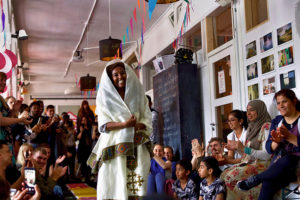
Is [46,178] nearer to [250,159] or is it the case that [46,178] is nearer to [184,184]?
[184,184]

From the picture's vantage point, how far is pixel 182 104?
5629 millimetres

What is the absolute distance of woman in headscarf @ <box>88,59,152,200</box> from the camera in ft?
8.39

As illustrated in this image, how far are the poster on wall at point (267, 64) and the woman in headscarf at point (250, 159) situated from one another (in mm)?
811

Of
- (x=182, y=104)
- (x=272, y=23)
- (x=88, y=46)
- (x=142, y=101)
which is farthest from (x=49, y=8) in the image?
(x=142, y=101)

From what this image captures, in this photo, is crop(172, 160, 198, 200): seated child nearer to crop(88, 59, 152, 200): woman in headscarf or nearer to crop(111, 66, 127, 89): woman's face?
crop(88, 59, 152, 200): woman in headscarf

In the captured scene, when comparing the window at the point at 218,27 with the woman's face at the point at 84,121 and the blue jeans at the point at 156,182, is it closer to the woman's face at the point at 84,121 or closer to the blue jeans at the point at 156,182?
the blue jeans at the point at 156,182

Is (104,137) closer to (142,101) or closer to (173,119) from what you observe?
(142,101)

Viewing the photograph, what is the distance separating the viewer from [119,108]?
267cm

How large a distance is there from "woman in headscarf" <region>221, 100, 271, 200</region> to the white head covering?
0.94 m

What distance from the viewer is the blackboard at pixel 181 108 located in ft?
18.1

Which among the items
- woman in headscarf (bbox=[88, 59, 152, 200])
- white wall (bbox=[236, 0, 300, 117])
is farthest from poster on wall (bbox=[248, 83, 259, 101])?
woman in headscarf (bbox=[88, 59, 152, 200])

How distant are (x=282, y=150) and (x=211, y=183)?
72 cm

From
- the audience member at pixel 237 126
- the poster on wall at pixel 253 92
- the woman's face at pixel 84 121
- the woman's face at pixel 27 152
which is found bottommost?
the woman's face at pixel 27 152

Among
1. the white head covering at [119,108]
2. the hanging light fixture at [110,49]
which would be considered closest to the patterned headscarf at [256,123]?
the white head covering at [119,108]
